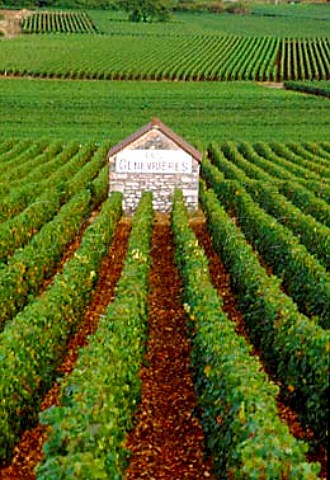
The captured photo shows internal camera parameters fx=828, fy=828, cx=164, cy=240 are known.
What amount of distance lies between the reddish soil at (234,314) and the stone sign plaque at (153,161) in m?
2.04

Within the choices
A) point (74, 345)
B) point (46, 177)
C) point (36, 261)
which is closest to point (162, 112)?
point (46, 177)

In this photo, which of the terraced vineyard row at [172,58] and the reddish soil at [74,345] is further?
the terraced vineyard row at [172,58]

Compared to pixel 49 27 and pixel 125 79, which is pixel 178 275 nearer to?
pixel 125 79

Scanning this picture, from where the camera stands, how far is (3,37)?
97.6 meters

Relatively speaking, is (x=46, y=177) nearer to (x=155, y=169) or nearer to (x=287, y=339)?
(x=155, y=169)

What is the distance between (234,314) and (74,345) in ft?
11.4

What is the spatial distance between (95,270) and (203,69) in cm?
5699

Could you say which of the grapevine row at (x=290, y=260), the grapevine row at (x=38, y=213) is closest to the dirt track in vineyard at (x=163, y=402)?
the grapevine row at (x=290, y=260)

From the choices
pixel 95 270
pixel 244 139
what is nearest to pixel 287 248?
pixel 95 270

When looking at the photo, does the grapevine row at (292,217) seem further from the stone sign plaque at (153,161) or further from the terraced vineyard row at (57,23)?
the terraced vineyard row at (57,23)

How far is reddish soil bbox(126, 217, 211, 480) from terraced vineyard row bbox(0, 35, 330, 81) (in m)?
55.3

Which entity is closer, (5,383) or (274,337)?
(5,383)

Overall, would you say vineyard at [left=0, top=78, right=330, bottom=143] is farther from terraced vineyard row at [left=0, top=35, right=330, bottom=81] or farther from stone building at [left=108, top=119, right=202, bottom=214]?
stone building at [left=108, top=119, right=202, bottom=214]

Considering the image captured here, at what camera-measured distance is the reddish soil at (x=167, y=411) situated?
35.2ft
